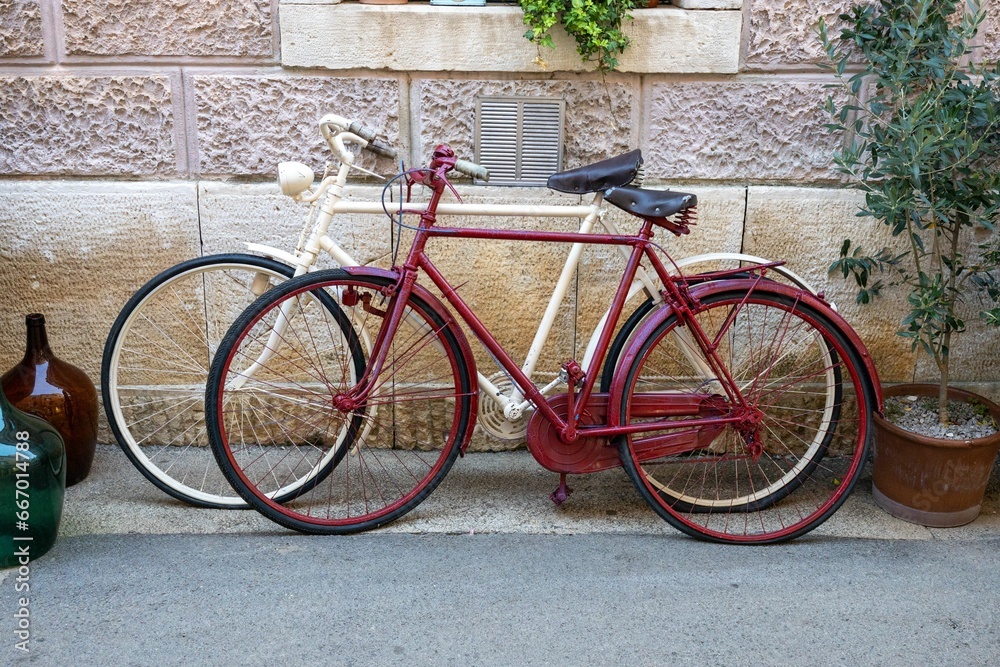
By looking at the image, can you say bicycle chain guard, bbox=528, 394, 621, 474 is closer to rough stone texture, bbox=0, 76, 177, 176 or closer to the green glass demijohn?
the green glass demijohn

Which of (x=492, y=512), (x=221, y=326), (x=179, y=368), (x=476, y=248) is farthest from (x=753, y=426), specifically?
→ (x=179, y=368)

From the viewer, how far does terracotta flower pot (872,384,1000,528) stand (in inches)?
135

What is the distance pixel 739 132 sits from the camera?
12.3 feet

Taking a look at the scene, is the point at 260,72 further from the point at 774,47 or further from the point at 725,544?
A: the point at 725,544

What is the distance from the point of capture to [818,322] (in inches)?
132

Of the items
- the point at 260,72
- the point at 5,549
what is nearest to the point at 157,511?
the point at 5,549

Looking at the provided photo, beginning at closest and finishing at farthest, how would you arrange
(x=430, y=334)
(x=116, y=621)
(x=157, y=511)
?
(x=116, y=621) < (x=430, y=334) < (x=157, y=511)

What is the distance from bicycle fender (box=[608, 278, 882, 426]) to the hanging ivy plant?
95 centimetres

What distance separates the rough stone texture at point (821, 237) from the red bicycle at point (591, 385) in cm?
22

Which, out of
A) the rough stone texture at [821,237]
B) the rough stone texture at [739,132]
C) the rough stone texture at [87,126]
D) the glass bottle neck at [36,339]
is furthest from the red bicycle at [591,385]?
the rough stone texture at [87,126]

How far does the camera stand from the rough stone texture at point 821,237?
3.81 m

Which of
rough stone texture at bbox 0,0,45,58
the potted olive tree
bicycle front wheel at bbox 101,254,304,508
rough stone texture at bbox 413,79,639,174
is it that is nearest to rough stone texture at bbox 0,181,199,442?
bicycle front wheel at bbox 101,254,304,508

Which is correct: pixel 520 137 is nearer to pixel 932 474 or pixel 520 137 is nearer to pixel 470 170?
pixel 470 170

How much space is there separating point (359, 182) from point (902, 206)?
2.01 metres
